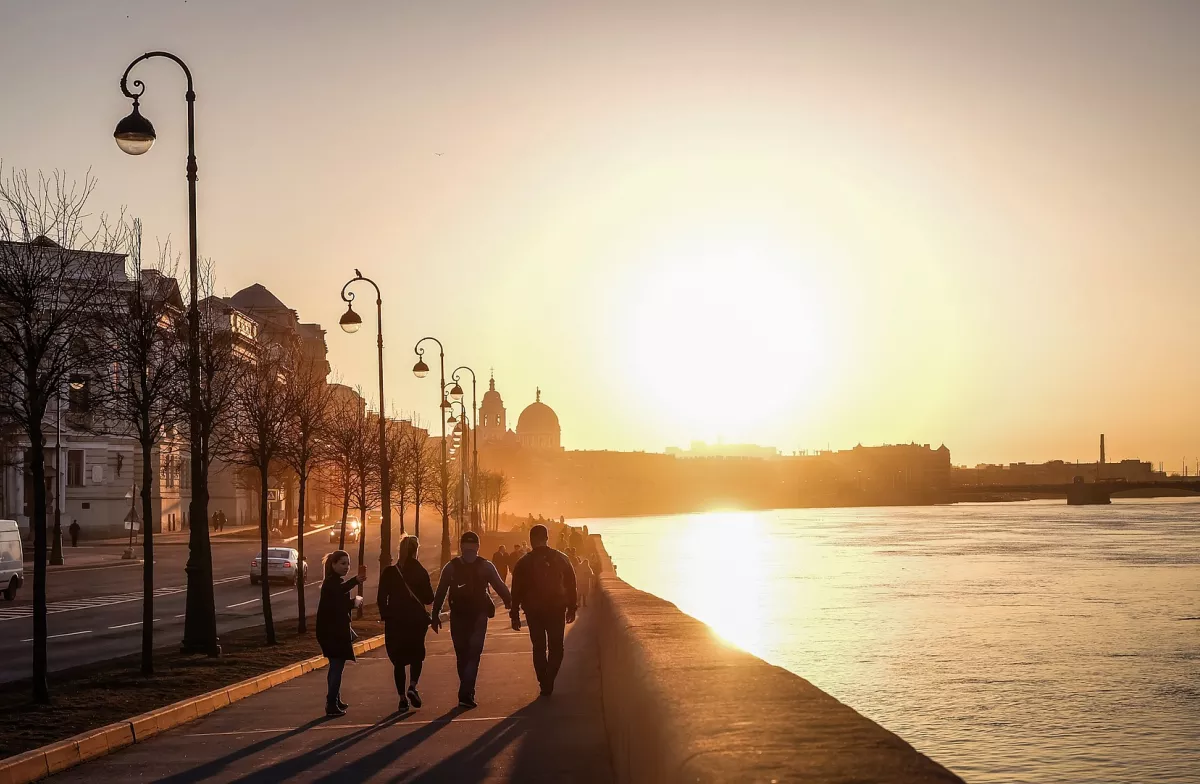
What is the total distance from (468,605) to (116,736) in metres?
3.96

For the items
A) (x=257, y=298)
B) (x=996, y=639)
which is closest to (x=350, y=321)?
(x=996, y=639)

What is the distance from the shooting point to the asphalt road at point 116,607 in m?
24.7

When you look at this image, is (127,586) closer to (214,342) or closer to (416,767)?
(214,342)

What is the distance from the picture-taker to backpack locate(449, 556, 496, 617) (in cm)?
1497

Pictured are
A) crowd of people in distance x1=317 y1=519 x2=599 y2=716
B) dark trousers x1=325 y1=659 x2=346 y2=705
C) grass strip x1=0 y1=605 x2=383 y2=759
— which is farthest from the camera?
crowd of people in distance x1=317 y1=519 x2=599 y2=716

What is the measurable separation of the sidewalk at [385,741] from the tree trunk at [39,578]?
5.75 feet

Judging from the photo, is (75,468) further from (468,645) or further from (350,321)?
(468,645)

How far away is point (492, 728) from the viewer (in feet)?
42.9

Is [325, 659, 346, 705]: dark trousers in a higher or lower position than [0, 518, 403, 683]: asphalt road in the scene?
higher

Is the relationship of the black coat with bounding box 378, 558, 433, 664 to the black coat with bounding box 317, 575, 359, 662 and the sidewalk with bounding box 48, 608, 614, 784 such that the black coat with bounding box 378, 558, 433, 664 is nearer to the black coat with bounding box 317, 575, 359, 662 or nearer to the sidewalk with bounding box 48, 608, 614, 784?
the black coat with bounding box 317, 575, 359, 662

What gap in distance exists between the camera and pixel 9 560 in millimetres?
39469

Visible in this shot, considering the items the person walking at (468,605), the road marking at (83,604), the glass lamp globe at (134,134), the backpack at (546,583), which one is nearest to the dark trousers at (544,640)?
the backpack at (546,583)

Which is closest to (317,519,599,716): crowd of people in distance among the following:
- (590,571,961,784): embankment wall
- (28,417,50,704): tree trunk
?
(28,417,50,704): tree trunk

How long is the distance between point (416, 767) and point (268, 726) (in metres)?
3.50
